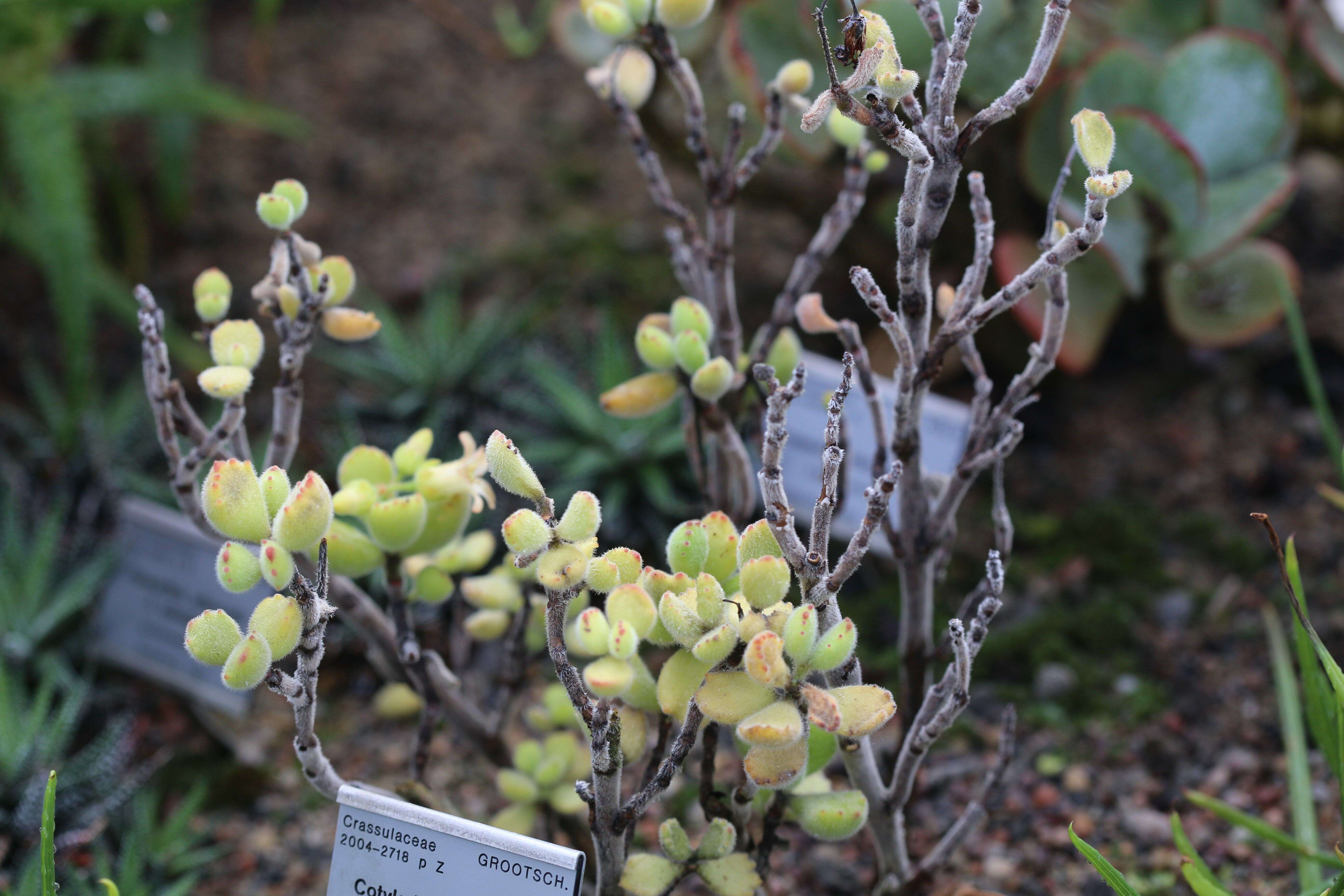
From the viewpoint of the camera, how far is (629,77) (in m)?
0.84

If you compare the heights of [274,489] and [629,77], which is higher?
[629,77]

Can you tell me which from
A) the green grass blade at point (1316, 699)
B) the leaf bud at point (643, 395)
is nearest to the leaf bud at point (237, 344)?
the leaf bud at point (643, 395)

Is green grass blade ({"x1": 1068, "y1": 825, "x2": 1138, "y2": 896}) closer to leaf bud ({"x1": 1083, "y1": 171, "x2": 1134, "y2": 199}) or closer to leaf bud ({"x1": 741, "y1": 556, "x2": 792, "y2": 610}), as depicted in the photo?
leaf bud ({"x1": 741, "y1": 556, "x2": 792, "y2": 610})

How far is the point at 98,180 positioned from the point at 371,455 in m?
1.60

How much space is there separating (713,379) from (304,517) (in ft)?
0.98

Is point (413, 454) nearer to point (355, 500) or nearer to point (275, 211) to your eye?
point (355, 500)

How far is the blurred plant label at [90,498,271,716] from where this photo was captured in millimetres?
1070

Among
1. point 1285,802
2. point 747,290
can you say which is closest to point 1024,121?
point 747,290

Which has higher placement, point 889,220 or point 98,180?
point 889,220

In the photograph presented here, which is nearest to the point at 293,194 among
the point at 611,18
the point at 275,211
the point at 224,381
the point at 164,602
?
the point at 275,211

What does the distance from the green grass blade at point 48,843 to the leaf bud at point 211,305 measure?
296 millimetres

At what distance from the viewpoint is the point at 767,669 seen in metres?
0.52

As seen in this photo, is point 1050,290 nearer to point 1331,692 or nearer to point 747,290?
point 1331,692

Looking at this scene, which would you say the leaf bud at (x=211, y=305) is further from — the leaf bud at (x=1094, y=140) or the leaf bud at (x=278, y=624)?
the leaf bud at (x=1094, y=140)
